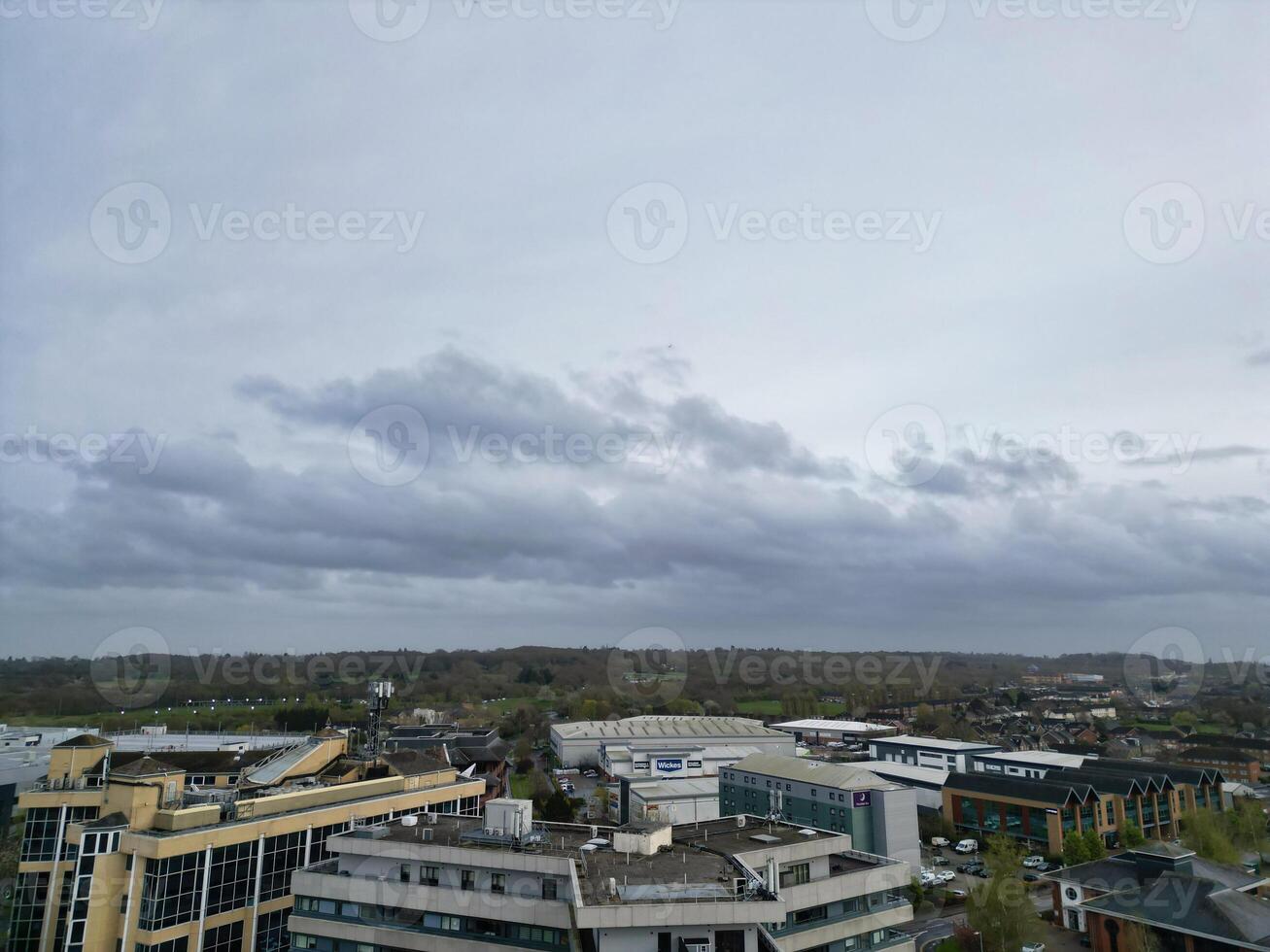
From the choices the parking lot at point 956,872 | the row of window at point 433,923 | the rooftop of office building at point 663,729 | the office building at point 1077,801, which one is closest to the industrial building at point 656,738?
the rooftop of office building at point 663,729

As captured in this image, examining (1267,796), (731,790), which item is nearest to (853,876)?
(731,790)

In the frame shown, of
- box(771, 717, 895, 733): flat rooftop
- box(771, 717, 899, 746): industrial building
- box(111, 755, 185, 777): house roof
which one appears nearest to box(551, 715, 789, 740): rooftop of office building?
box(771, 717, 899, 746): industrial building

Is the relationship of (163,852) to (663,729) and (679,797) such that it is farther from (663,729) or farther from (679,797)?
(663,729)

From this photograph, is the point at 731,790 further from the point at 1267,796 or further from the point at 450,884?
the point at 1267,796

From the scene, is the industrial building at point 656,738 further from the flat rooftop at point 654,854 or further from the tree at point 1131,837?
the flat rooftop at point 654,854

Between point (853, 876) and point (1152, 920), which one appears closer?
point (853, 876)
